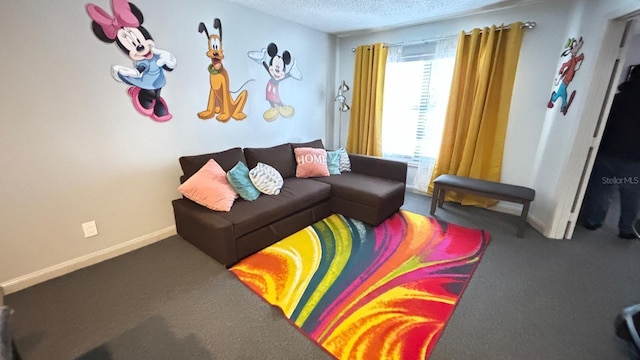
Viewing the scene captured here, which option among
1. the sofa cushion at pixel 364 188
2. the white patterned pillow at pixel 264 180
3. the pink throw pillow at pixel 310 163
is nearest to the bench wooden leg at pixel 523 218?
the sofa cushion at pixel 364 188

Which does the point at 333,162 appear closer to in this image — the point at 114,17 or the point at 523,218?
the point at 523,218

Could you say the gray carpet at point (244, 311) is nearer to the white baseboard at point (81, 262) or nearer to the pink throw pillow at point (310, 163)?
the white baseboard at point (81, 262)

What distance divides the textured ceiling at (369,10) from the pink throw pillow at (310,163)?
1.55 m

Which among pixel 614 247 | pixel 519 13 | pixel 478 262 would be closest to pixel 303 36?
pixel 519 13

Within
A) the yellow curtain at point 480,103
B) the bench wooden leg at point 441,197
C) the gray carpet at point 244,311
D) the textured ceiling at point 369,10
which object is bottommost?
the gray carpet at point 244,311

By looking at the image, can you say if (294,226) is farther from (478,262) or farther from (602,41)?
(602,41)

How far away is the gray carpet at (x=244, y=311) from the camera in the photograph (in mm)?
1448

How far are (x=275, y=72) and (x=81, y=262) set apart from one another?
8.82 ft

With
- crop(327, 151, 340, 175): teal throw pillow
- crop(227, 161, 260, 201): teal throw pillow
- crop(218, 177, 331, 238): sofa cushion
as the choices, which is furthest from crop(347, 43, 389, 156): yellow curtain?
crop(227, 161, 260, 201): teal throw pillow

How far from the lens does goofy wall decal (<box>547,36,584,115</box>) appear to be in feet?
7.95

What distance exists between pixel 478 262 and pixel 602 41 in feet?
6.80

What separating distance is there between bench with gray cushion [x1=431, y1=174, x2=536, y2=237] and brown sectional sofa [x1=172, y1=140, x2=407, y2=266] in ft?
1.47

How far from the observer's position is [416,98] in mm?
3664

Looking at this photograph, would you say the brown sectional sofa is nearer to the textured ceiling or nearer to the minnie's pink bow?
the minnie's pink bow
